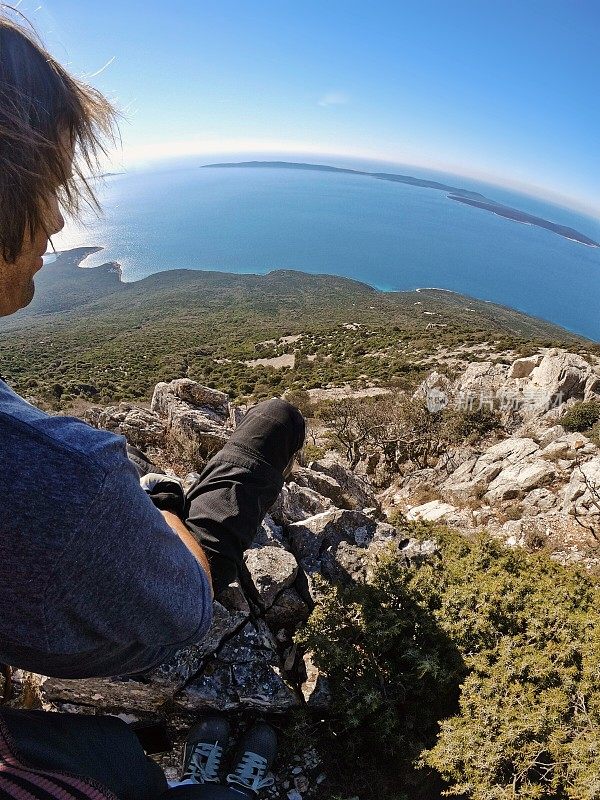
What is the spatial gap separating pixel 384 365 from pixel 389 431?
2244 cm

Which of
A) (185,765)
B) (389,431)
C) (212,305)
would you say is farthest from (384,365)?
(212,305)

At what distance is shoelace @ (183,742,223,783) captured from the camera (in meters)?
2.71

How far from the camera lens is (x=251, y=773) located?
2816 mm

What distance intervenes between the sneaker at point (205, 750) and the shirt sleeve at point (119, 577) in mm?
2301

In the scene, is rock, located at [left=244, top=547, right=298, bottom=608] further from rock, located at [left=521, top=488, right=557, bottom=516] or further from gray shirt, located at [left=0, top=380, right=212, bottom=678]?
rock, located at [left=521, top=488, right=557, bottom=516]

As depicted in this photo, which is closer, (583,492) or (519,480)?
(583,492)

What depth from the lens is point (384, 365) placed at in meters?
34.9

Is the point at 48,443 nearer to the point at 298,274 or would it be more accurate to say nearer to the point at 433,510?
the point at 433,510

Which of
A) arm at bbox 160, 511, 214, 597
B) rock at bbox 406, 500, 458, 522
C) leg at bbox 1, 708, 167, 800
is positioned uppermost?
arm at bbox 160, 511, 214, 597

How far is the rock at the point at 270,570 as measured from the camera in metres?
3.68

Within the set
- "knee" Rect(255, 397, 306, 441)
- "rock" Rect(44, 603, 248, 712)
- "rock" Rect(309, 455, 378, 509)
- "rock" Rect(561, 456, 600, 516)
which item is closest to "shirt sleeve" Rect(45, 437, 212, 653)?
"knee" Rect(255, 397, 306, 441)

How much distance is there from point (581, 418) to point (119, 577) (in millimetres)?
15086

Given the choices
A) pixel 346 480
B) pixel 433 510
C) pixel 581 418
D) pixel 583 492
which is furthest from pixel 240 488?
pixel 581 418

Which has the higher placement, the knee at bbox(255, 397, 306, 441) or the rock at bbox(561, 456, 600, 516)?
the knee at bbox(255, 397, 306, 441)
